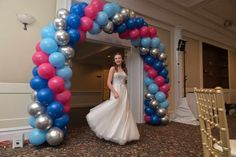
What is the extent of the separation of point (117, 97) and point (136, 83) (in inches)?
64.3

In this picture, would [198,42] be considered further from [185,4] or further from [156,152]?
[156,152]

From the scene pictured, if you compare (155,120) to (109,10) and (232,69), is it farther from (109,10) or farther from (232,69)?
(232,69)

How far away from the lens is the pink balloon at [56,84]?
2473 mm

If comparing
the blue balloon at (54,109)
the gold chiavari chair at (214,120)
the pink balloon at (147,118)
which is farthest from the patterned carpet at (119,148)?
the gold chiavari chair at (214,120)

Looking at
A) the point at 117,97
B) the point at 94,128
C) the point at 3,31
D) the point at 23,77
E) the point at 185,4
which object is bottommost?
the point at 94,128

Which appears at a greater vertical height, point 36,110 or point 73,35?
point 73,35

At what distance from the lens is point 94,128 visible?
277 cm

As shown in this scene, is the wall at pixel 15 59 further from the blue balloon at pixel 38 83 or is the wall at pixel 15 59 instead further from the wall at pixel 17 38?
the blue balloon at pixel 38 83

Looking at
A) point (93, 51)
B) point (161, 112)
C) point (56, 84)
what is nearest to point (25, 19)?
point (56, 84)

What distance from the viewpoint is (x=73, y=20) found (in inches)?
108

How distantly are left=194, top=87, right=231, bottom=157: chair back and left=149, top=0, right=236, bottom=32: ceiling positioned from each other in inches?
160

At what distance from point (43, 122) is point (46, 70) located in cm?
69

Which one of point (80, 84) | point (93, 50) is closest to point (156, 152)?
point (93, 50)

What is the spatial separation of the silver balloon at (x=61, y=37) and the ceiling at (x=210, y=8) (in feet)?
9.21
